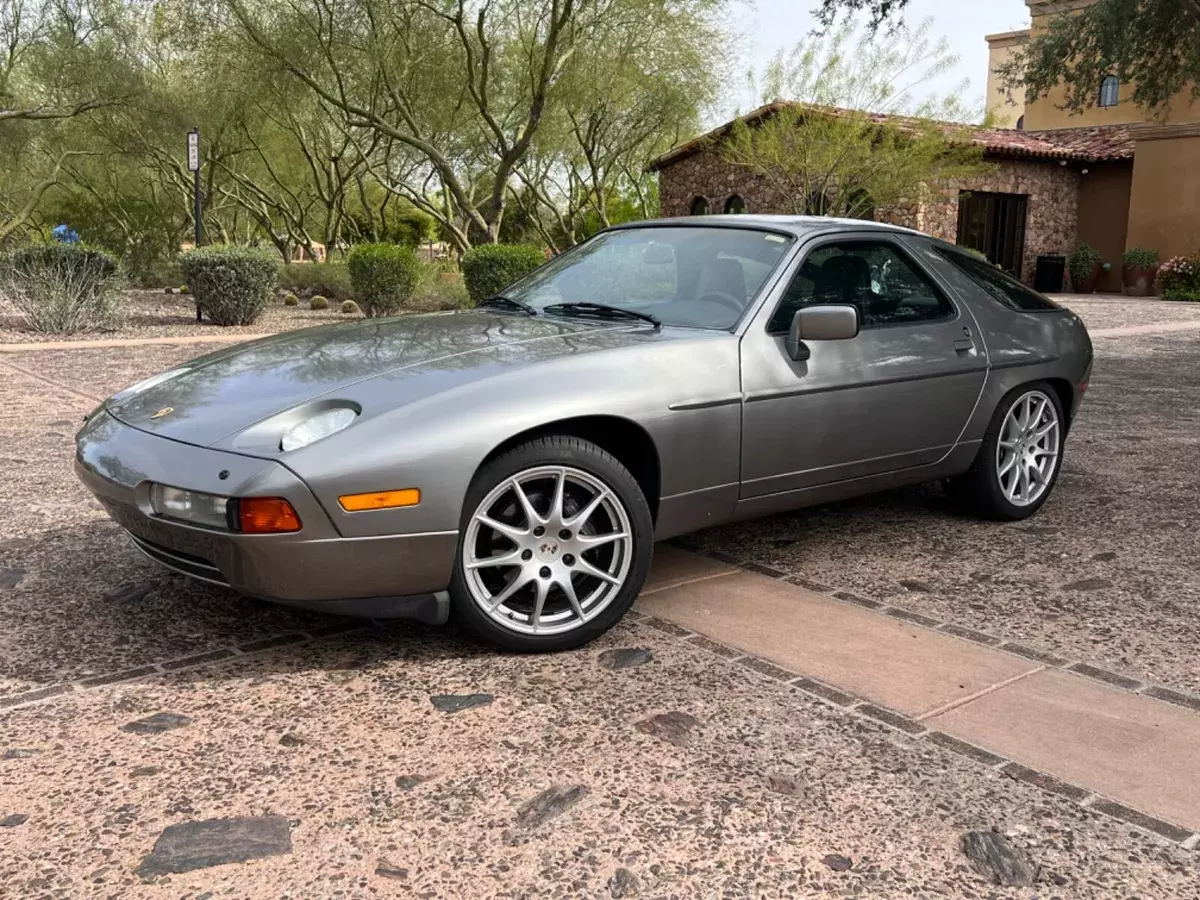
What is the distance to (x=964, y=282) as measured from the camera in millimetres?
4980

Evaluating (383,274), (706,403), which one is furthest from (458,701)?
(383,274)

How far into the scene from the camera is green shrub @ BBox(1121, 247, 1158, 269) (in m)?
25.8

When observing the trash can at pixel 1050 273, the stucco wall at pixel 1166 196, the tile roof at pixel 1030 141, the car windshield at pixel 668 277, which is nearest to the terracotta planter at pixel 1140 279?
the stucco wall at pixel 1166 196

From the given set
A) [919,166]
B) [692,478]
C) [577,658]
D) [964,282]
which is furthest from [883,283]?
Answer: [919,166]

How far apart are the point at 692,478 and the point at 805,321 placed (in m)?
0.70

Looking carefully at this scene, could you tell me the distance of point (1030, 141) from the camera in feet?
93.3

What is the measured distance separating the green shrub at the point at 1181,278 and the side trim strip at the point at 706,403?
908 inches

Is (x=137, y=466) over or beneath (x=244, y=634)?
over

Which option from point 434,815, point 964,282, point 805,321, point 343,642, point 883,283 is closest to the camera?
point 434,815

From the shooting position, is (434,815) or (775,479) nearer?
(434,815)

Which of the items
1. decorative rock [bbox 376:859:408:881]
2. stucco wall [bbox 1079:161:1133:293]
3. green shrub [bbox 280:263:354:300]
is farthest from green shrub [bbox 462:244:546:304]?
stucco wall [bbox 1079:161:1133:293]

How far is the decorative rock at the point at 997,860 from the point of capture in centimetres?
237

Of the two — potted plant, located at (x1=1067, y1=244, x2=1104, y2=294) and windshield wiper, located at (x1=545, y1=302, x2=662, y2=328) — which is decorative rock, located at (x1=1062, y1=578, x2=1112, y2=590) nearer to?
windshield wiper, located at (x1=545, y1=302, x2=662, y2=328)

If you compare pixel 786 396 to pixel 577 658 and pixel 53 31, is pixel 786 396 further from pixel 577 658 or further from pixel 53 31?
pixel 53 31
